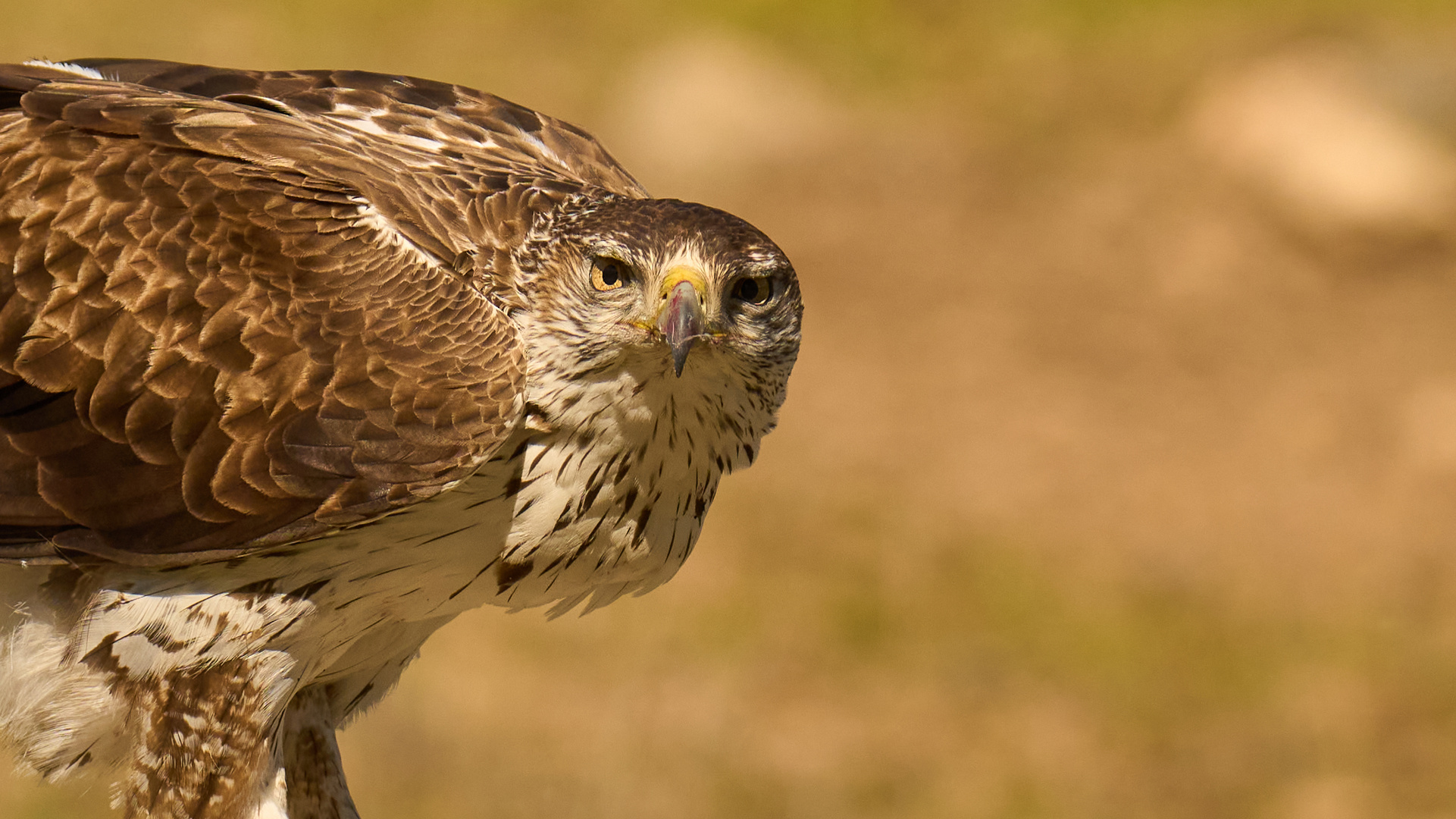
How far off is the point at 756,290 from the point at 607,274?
1.21 feet

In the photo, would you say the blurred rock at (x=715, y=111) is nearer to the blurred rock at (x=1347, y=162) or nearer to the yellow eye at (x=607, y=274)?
the blurred rock at (x=1347, y=162)

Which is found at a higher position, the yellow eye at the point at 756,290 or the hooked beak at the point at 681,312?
the yellow eye at the point at 756,290

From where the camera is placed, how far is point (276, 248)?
446 centimetres

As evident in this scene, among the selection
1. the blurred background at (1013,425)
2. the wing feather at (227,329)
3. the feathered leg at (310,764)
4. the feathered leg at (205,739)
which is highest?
the blurred background at (1013,425)

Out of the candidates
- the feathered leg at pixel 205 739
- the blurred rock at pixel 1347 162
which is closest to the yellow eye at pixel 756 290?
the feathered leg at pixel 205 739

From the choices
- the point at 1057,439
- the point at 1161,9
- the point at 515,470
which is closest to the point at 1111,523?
the point at 1057,439

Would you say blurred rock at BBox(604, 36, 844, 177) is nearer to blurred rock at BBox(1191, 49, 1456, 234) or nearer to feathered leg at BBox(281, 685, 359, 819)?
blurred rock at BBox(1191, 49, 1456, 234)

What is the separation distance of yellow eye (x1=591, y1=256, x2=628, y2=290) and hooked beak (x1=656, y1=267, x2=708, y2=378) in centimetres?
17

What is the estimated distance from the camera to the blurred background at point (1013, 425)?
1053cm

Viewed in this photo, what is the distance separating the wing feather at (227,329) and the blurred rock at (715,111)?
34.2 feet

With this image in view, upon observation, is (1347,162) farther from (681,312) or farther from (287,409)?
(287,409)

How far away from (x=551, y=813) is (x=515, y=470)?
5.50 m

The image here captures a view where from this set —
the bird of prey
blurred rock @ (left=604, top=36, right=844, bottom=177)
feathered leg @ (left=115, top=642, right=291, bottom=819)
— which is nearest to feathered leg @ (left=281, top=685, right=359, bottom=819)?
the bird of prey

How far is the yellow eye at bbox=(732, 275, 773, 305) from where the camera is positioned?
4234mm
